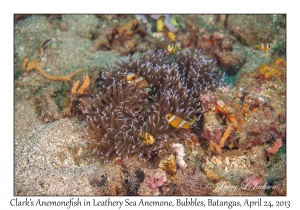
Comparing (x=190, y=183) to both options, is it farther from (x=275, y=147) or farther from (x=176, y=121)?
(x=275, y=147)

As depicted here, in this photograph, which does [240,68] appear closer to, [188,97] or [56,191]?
[188,97]

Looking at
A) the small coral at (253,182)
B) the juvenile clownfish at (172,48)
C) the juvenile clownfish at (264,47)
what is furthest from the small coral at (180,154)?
the juvenile clownfish at (264,47)

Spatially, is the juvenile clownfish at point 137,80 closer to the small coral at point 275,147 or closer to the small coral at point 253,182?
the small coral at point 253,182

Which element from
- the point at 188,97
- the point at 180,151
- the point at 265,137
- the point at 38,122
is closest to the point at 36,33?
the point at 38,122

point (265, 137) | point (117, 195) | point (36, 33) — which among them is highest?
point (36, 33)

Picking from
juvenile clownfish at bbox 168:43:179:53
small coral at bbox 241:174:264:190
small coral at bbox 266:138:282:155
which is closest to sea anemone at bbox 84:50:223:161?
juvenile clownfish at bbox 168:43:179:53

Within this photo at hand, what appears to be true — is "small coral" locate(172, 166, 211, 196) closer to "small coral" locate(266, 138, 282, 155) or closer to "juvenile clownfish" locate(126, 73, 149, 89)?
"small coral" locate(266, 138, 282, 155)

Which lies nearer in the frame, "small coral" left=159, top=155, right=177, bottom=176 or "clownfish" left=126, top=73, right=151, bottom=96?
"small coral" left=159, top=155, right=177, bottom=176

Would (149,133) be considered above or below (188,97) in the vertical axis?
below
